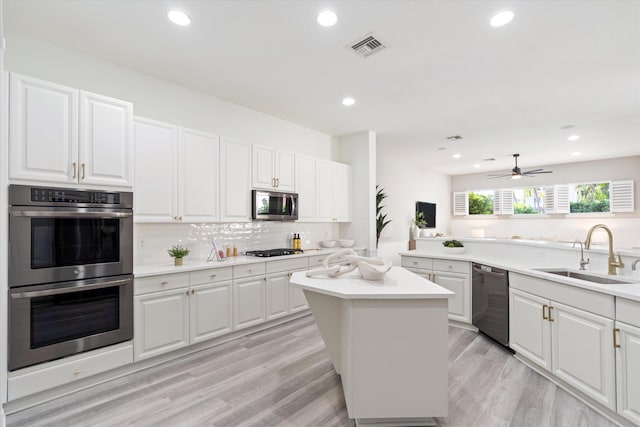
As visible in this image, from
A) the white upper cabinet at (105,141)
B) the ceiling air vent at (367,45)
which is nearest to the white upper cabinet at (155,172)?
the white upper cabinet at (105,141)

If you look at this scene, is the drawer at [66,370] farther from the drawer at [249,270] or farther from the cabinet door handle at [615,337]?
the cabinet door handle at [615,337]

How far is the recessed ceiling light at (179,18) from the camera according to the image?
2242 mm

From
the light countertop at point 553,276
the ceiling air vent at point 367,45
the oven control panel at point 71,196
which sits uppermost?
the ceiling air vent at point 367,45

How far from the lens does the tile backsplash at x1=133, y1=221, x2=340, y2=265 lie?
3158 mm

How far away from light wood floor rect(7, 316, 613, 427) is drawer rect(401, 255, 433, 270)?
1.29 metres

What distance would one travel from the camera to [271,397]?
2273 millimetres

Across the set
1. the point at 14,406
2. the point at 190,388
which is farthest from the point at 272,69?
the point at 14,406

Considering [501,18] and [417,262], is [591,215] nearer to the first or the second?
[417,262]

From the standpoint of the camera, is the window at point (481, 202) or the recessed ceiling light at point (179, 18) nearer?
the recessed ceiling light at point (179, 18)

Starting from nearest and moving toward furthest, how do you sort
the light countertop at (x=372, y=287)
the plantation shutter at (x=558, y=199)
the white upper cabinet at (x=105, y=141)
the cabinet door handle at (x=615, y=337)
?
1. the light countertop at (x=372, y=287)
2. the cabinet door handle at (x=615, y=337)
3. the white upper cabinet at (x=105, y=141)
4. the plantation shutter at (x=558, y=199)

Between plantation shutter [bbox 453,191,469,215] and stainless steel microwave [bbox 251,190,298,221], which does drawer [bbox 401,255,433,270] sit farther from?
plantation shutter [bbox 453,191,469,215]

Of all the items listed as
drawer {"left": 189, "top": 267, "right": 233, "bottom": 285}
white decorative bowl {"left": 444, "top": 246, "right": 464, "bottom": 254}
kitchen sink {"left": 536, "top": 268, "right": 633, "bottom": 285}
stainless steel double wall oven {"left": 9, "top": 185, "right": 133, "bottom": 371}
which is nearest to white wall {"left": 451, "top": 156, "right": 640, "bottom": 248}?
white decorative bowl {"left": 444, "top": 246, "right": 464, "bottom": 254}

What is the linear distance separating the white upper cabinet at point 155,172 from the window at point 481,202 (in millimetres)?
9183

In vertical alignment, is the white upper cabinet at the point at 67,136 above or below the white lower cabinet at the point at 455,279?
above
